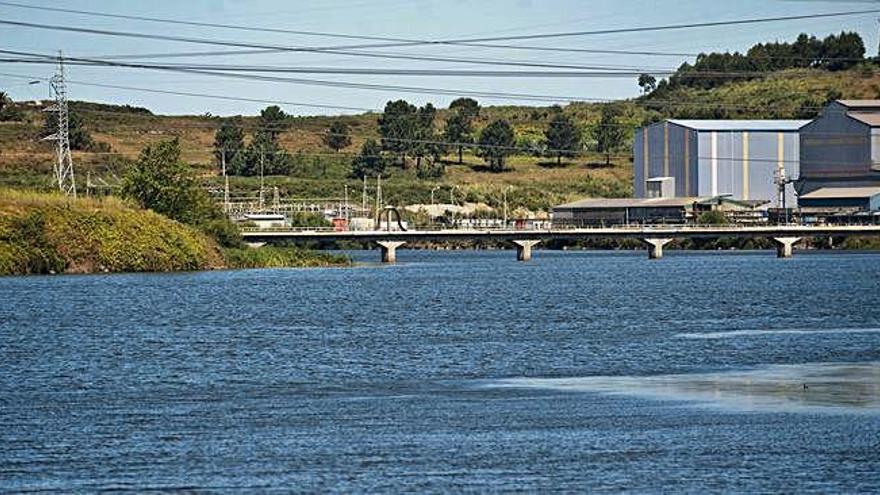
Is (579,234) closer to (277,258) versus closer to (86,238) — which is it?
(277,258)

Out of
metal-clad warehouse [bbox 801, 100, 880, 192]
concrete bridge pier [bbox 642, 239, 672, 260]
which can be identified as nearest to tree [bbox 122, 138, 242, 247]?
concrete bridge pier [bbox 642, 239, 672, 260]

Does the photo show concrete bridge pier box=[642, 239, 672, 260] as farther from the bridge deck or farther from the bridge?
the bridge deck

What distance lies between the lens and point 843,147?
181m

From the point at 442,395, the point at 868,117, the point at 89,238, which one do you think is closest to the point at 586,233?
the point at 868,117

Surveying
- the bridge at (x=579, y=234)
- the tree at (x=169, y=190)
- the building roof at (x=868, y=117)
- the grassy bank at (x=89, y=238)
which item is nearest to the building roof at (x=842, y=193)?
the building roof at (x=868, y=117)

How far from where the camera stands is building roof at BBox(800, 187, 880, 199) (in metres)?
179

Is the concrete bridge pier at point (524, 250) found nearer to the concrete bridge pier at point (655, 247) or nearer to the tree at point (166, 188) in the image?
the concrete bridge pier at point (655, 247)

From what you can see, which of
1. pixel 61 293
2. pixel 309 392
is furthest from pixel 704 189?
pixel 309 392

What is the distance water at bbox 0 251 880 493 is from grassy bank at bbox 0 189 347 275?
3083 centimetres

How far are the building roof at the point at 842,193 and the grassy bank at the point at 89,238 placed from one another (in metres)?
78.0

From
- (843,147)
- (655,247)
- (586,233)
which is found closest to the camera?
(586,233)

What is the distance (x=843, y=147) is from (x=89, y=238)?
92.6m

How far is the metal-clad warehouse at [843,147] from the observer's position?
178 metres

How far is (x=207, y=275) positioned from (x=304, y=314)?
47158 mm
